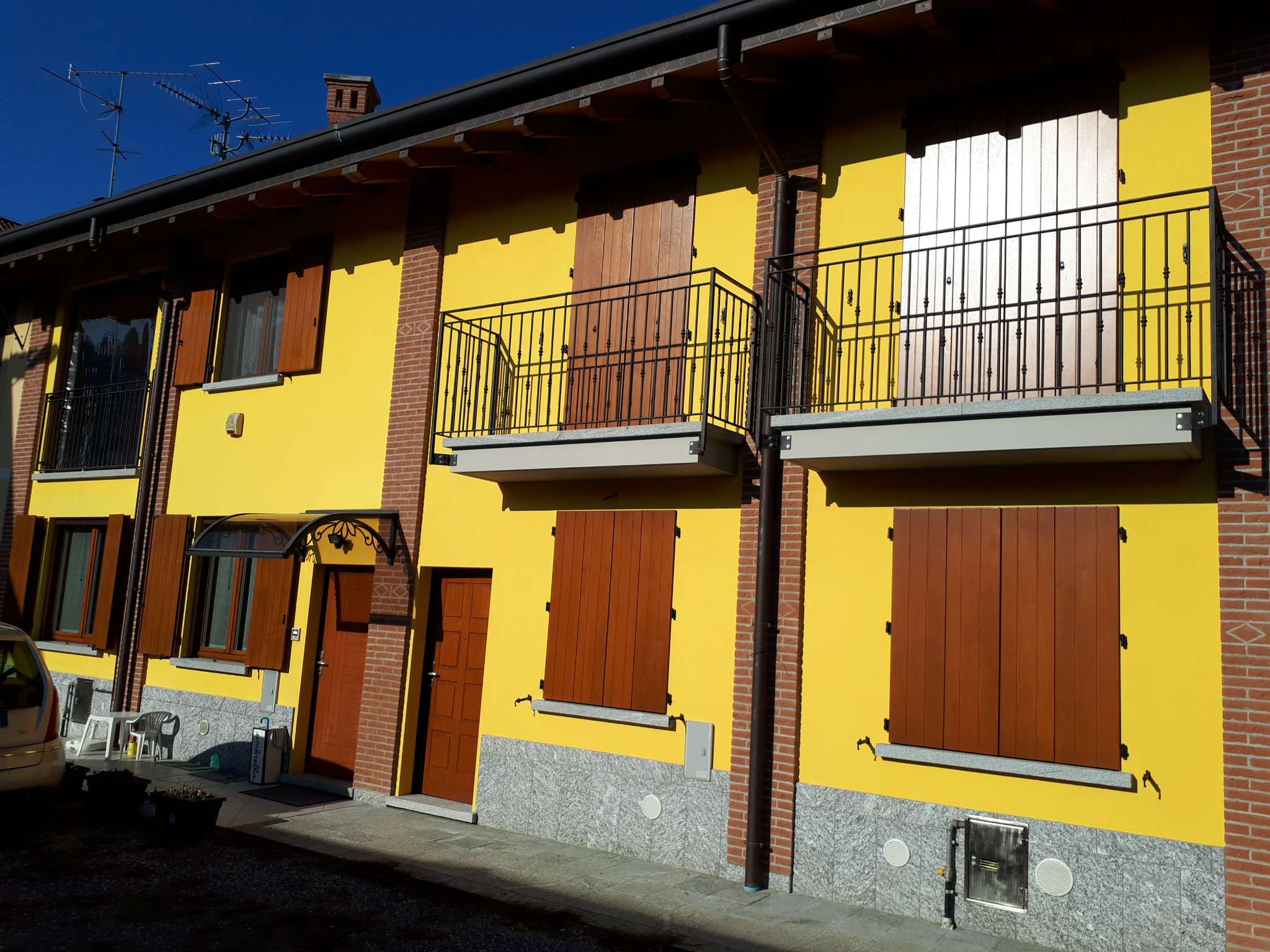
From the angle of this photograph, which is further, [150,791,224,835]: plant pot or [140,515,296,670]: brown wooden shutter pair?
[140,515,296,670]: brown wooden shutter pair

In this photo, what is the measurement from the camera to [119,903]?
6367mm

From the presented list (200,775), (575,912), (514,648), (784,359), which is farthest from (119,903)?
(784,359)

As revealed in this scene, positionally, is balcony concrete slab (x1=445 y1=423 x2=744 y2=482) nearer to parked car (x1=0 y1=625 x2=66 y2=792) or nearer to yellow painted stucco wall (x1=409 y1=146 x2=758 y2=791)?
yellow painted stucco wall (x1=409 y1=146 x2=758 y2=791)

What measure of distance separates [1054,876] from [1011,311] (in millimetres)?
3822

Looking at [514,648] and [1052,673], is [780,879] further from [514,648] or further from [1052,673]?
[514,648]

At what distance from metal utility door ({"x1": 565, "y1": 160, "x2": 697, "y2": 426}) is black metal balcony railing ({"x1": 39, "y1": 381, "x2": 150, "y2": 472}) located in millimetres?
7042

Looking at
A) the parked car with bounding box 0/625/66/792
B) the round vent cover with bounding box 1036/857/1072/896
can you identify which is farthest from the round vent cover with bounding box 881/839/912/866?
the parked car with bounding box 0/625/66/792

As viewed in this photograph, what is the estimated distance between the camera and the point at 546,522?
9.04m

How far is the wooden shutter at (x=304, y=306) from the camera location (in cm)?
1115

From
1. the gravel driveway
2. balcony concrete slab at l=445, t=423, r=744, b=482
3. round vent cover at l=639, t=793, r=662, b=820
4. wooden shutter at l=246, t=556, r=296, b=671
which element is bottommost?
the gravel driveway

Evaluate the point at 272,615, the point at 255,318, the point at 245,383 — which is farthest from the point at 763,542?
the point at 255,318

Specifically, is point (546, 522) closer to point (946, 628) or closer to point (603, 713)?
point (603, 713)

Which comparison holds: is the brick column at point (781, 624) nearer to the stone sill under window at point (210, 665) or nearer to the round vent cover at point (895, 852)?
the round vent cover at point (895, 852)

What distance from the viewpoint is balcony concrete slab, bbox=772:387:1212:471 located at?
5.75 meters
